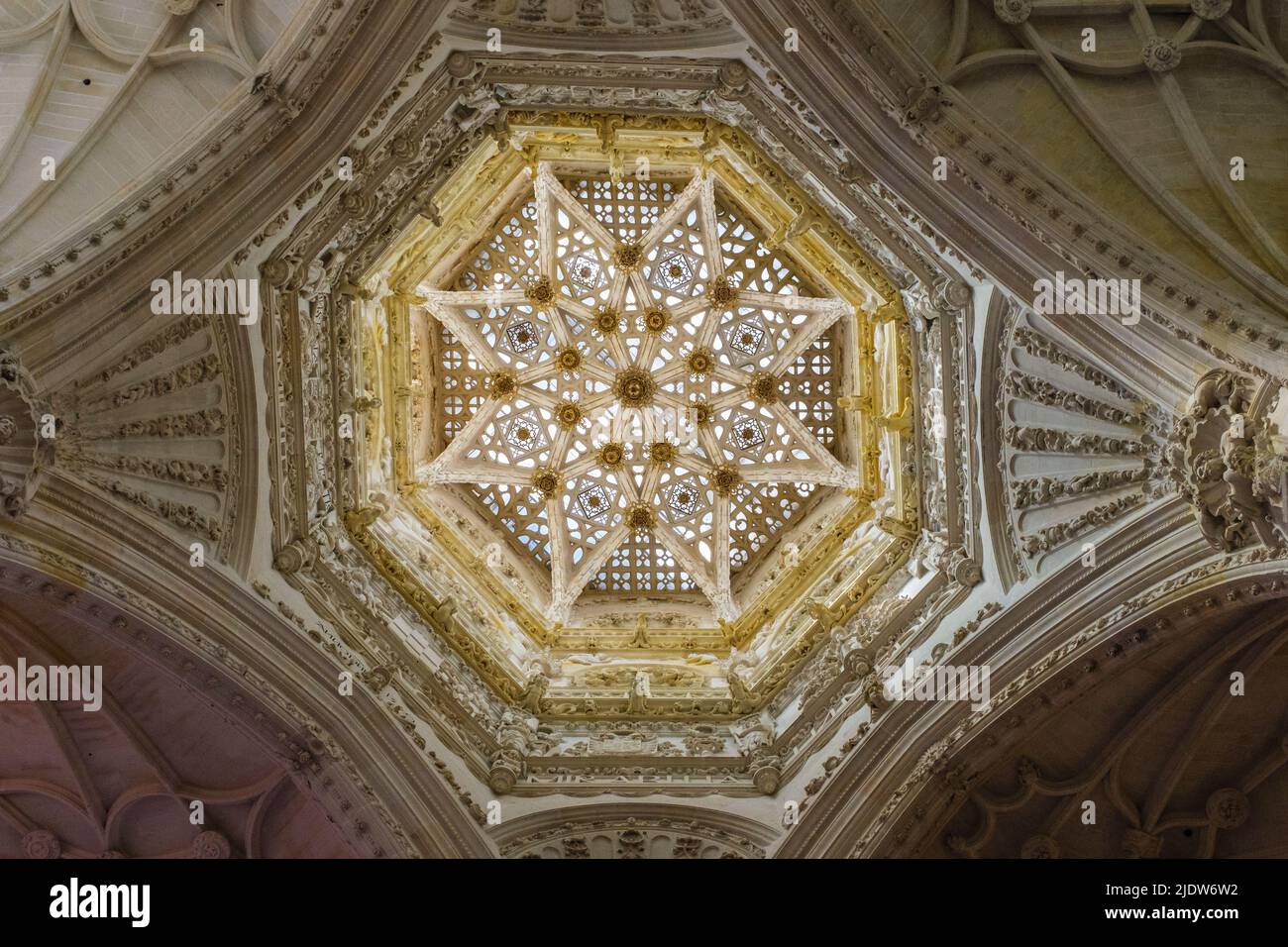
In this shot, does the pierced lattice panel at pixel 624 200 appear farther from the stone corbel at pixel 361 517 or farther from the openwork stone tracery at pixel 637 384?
the stone corbel at pixel 361 517

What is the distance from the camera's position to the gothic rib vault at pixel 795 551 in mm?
11047

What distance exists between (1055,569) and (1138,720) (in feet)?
6.28

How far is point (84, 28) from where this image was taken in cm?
1182

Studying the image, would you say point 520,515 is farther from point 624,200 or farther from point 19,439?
point 19,439

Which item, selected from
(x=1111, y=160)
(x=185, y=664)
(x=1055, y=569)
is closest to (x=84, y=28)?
(x=185, y=664)

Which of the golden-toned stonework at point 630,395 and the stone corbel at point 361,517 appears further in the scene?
the golden-toned stonework at point 630,395

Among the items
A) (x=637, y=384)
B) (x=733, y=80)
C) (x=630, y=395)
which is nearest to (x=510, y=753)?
(x=630, y=395)

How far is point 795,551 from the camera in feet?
55.6

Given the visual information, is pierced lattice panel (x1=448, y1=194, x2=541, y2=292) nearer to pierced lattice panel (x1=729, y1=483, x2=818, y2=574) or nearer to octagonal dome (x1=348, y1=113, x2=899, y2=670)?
octagonal dome (x1=348, y1=113, x2=899, y2=670)

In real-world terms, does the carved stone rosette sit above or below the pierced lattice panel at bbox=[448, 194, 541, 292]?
below

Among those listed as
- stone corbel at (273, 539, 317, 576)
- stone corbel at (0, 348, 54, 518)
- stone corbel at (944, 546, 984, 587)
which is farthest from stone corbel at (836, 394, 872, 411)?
stone corbel at (0, 348, 54, 518)

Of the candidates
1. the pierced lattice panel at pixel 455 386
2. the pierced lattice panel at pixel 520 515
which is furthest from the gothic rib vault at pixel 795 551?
the pierced lattice panel at pixel 520 515

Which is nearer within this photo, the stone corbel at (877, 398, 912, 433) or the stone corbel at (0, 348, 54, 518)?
the stone corbel at (0, 348, 54, 518)

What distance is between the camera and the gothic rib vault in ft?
36.2
